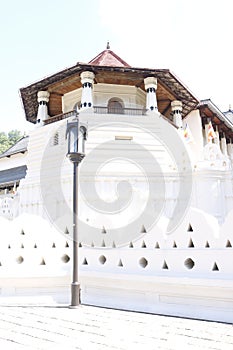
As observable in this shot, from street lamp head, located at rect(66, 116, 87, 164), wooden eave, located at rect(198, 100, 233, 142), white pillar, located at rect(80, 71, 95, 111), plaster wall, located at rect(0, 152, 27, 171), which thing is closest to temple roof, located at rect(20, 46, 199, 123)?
white pillar, located at rect(80, 71, 95, 111)

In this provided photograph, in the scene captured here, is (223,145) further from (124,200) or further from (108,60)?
(124,200)

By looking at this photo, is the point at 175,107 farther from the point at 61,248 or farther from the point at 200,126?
the point at 61,248

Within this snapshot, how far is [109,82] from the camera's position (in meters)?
13.7

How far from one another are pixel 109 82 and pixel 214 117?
29.1 feet

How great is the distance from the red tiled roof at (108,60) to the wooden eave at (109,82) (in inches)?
35.6

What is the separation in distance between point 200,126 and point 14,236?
14.7m

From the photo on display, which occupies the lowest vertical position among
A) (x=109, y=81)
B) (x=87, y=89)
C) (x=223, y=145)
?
(x=87, y=89)

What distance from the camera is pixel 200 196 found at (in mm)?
10383

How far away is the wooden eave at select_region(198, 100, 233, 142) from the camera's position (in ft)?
57.1

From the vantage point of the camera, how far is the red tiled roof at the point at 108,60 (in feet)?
44.8

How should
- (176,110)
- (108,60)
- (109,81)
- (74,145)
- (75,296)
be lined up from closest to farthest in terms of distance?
(75,296), (74,145), (109,81), (108,60), (176,110)

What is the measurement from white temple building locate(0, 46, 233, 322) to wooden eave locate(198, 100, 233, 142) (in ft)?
0.29

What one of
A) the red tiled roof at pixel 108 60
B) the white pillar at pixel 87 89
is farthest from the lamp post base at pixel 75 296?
the red tiled roof at pixel 108 60

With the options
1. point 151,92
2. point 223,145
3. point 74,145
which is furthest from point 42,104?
point 223,145
